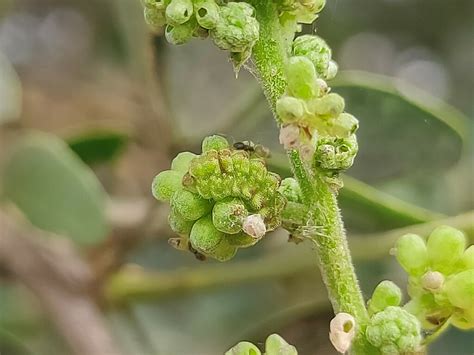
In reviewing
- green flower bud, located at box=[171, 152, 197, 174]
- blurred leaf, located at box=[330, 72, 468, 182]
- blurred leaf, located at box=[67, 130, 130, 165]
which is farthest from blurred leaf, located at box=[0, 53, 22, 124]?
green flower bud, located at box=[171, 152, 197, 174]

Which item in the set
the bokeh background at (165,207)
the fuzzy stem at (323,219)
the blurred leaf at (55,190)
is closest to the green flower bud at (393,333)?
the fuzzy stem at (323,219)

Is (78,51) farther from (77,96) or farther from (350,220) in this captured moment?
(350,220)

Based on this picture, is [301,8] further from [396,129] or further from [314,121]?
[396,129]

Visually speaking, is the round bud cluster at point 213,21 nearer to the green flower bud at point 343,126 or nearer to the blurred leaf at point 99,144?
the green flower bud at point 343,126

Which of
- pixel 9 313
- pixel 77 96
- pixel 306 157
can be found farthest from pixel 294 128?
pixel 77 96

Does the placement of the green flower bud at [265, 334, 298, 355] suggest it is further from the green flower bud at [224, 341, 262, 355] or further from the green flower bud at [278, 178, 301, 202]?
the green flower bud at [278, 178, 301, 202]
